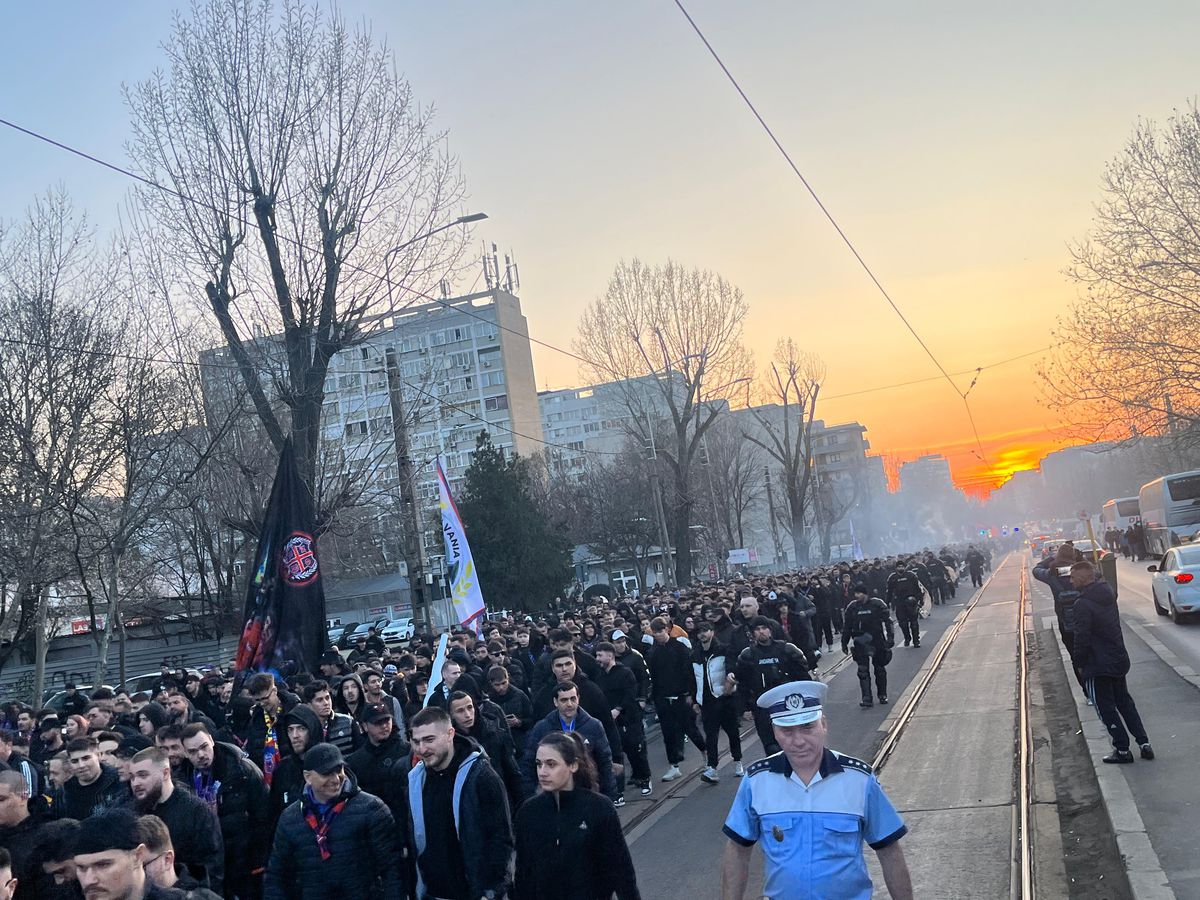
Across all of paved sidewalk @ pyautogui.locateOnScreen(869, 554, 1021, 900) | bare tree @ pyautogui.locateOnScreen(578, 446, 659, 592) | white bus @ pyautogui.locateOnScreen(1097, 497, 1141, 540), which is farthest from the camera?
white bus @ pyautogui.locateOnScreen(1097, 497, 1141, 540)

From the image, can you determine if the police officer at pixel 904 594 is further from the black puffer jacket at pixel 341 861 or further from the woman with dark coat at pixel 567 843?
the black puffer jacket at pixel 341 861

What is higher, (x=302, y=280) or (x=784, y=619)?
(x=302, y=280)

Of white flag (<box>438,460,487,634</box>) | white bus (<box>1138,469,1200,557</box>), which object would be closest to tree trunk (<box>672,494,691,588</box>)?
white bus (<box>1138,469,1200,557</box>)

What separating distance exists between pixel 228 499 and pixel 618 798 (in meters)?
30.7

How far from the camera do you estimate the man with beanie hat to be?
146 inches

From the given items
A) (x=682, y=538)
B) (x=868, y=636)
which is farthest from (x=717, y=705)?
(x=682, y=538)

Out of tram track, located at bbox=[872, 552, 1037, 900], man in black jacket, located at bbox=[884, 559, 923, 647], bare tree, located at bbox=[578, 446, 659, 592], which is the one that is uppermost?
bare tree, located at bbox=[578, 446, 659, 592]

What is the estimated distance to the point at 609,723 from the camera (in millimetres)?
10109

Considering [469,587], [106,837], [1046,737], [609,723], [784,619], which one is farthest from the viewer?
[784,619]

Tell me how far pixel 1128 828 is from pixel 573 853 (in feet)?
15.8

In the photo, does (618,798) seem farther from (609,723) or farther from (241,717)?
(241,717)

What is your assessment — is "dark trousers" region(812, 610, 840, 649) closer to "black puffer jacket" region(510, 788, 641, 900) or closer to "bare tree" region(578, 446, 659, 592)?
"black puffer jacket" region(510, 788, 641, 900)

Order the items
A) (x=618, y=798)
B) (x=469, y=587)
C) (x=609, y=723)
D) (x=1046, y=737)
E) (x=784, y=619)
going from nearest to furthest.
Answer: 1. (x=609, y=723)
2. (x=618, y=798)
3. (x=1046, y=737)
4. (x=469, y=587)
5. (x=784, y=619)

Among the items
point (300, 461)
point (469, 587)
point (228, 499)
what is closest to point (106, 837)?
point (469, 587)
